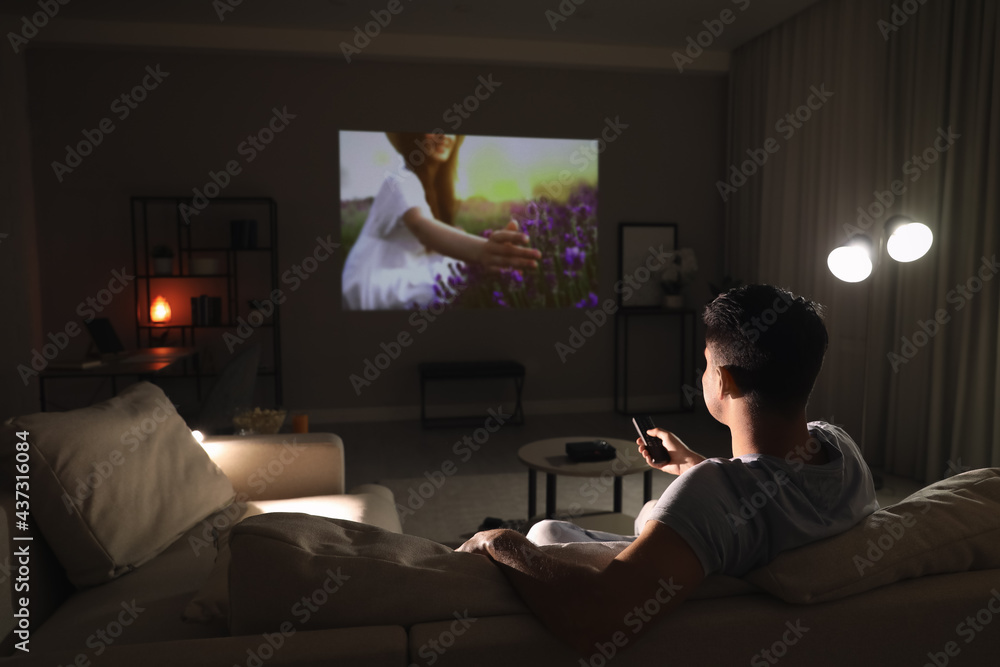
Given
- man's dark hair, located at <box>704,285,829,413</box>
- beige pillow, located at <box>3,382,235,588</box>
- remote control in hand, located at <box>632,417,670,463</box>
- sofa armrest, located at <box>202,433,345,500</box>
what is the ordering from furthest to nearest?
sofa armrest, located at <box>202,433,345,500</box> → remote control in hand, located at <box>632,417,670,463</box> → beige pillow, located at <box>3,382,235,588</box> → man's dark hair, located at <box>704,285,829,413</box>

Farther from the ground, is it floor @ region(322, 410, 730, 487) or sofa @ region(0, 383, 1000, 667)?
sofa @ region(0, 383, 1000, 667)

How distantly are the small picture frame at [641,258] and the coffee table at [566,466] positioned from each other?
2915mm

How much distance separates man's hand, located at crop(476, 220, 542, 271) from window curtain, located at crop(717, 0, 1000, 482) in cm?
178

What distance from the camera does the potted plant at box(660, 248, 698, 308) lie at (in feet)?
18.5

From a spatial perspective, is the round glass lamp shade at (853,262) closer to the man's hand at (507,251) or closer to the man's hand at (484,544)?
the man's hand at (507,251)

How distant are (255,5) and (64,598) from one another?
3.94 m

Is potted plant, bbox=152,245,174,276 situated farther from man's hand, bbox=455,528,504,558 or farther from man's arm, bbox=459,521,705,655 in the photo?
man's arm, bbox=459,521,705,655

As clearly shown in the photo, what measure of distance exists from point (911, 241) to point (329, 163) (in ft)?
12.6

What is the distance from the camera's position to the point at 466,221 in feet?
18.1

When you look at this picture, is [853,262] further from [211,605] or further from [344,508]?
[211,605]

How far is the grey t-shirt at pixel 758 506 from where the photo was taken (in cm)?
101

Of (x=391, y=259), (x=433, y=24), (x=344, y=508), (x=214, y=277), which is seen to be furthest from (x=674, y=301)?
(x=344, y=508)

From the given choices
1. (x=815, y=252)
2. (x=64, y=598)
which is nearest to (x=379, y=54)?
(x=815, y=252)

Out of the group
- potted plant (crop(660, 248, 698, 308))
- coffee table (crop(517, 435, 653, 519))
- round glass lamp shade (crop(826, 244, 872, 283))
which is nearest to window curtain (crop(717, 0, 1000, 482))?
round glass lamp shade (crop(826, 244, 872, 283))
